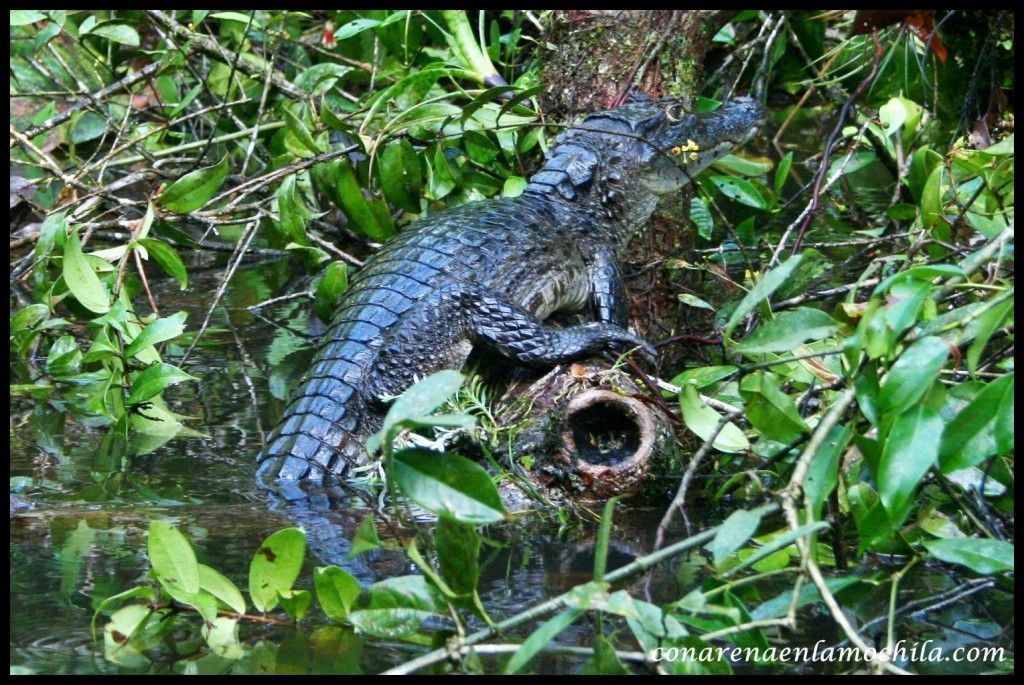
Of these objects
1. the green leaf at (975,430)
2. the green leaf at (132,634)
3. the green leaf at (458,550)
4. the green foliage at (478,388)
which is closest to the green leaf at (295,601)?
the green foliage at (478,388)

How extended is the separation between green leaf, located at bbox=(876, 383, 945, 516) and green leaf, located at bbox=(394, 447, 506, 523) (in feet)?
1.94

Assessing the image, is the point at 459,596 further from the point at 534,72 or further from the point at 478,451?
the point at 534,72

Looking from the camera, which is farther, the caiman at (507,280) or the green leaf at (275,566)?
the caiman at (507,280)

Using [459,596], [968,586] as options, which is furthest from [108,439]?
[968,586]

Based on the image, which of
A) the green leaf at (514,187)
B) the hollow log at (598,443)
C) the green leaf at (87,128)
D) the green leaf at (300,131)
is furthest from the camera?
the green leaf at (87,128)

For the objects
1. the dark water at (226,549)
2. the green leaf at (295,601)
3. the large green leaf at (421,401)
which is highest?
the large green leaf at (421,401)

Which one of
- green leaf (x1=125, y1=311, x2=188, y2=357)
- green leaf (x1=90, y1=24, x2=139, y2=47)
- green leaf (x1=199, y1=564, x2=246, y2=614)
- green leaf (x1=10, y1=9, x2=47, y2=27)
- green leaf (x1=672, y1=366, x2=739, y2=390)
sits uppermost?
green leaf (x1=10, y1=9, x2=47, y2=27)

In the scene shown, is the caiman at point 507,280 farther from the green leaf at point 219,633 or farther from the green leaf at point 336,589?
the green leaf at point 336,589

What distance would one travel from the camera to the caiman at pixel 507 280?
3445mm

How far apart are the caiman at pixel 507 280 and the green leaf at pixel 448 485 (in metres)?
1.57

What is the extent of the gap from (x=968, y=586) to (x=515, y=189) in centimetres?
220

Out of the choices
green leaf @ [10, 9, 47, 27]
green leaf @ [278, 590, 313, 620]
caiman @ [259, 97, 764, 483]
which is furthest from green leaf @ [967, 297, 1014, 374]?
green leaf @ [10, 9, 47, 27]

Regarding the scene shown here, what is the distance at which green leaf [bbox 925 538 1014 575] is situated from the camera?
77.4 inches

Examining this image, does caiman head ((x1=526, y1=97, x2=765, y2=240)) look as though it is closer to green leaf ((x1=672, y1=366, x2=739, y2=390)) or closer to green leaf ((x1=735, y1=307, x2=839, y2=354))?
green leaf ((x1=672, y1=366, x2=739, y2=390))
